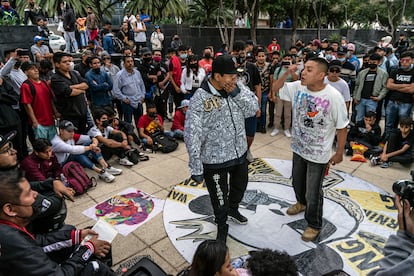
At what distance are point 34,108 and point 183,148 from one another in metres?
2.92

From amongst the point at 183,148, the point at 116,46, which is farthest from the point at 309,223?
the point at 116,46

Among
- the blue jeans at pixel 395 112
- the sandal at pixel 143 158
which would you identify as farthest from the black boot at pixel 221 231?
the blue jeans at pixel 395 112

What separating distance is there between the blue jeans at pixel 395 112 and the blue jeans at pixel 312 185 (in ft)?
11.2

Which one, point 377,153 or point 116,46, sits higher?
point 116,46

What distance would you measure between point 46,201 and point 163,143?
382 cm

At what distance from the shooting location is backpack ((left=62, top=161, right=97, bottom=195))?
4.64 metres

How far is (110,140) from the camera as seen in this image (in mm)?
5703

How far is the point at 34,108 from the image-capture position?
198 inches

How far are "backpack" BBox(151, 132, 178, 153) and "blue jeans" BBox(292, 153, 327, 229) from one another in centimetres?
323

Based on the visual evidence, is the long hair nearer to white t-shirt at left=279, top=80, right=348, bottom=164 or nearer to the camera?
the camera

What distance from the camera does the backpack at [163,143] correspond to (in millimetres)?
6340

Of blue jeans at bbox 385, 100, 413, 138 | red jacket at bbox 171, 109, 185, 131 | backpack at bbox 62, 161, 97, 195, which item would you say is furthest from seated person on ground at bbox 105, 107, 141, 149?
blue jeans at bbox 385, 100, 413, 138

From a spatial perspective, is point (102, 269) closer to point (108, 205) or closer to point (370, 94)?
point (108, 205)

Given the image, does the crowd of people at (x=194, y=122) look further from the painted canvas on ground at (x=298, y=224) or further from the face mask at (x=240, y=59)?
the painted canvas on ground at (x=298, y=224)
